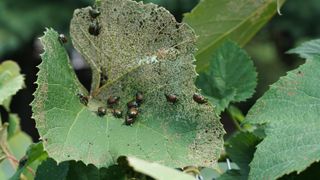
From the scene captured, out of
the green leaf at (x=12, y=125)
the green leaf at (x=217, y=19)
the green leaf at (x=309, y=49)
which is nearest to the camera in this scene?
the green leaf at (x=309, y=49)

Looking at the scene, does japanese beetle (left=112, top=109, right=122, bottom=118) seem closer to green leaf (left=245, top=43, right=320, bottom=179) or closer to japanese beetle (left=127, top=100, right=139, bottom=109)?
japanese beetle (left=127, top=100, right=139, bottom=109)

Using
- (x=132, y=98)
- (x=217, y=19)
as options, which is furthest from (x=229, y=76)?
(x=132, y=98)

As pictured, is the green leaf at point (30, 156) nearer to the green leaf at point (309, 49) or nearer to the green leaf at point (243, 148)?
the green leaf at point (243, 148)

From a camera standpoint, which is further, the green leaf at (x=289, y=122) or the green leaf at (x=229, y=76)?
the green leaf at (x=229, y=76)

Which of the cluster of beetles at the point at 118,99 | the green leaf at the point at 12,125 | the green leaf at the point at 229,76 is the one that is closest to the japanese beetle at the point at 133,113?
the cluster of beetles at the point at 118,99

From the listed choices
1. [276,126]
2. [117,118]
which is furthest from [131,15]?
[276,126]

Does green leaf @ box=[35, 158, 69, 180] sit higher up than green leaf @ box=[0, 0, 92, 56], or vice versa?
green leaf @ box=[35, 158, 69, 180]

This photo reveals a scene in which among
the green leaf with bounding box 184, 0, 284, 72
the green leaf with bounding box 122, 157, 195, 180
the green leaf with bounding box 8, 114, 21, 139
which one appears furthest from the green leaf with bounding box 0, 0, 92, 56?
the green leaf with bounding box 122, 157, 195, 180

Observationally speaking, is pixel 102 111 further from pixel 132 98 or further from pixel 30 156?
pixel 30 156
